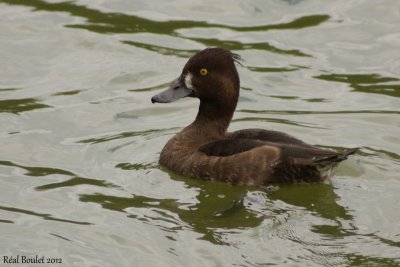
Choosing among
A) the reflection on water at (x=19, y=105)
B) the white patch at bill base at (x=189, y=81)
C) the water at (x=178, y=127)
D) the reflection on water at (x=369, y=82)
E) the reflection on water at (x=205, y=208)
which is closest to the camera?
the water at (x=178, y=127)

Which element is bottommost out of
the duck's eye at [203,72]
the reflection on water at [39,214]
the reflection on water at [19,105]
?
the reflection on water at [39,214]

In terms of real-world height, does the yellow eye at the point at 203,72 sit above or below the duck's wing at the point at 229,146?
above

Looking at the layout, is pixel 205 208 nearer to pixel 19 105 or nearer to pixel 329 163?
pixel 329 163

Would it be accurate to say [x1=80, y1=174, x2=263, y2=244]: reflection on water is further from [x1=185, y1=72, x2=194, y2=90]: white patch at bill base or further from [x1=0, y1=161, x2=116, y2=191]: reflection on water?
[x1=185, y1=72, x2=194, y2=90]: white patch at bill base

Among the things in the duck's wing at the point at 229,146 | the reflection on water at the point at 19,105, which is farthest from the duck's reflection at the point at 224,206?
the reflection on water at the point at 19,105

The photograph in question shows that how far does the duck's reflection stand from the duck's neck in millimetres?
738

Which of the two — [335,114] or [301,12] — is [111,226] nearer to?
[335,114]

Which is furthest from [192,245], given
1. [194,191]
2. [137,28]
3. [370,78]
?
[137,28]

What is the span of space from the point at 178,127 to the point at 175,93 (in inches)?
39.3

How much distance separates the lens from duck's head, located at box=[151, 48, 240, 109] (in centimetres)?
934

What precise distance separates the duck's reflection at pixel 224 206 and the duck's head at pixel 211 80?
94 cm

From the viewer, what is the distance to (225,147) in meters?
8.92

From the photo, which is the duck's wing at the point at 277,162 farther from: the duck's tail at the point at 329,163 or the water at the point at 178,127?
the water at the point at 178,127

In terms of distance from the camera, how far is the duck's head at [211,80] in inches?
368
